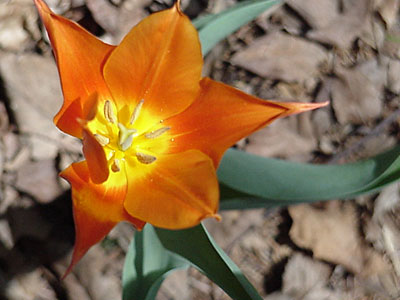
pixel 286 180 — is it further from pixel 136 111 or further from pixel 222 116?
pixel 136 111

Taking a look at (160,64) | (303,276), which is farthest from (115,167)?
(303,276)

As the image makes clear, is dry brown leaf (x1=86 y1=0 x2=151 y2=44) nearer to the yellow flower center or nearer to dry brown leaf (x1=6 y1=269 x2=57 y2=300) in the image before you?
the yellow flower center

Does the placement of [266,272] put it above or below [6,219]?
below

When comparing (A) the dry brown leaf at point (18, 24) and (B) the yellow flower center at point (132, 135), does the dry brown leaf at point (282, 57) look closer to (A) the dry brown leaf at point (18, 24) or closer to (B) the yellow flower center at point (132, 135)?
(A) the dry brown leaf at point (18, 24)

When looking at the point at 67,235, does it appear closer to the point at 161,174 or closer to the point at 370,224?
the point at 161,174

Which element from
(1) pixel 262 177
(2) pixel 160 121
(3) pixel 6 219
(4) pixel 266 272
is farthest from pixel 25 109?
(4) pixel 266 272

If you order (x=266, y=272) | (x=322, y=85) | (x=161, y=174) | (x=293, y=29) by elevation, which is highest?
(x=161, y=174)

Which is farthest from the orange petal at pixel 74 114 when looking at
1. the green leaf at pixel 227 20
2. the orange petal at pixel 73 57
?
the green leaf at pixel 227 20
